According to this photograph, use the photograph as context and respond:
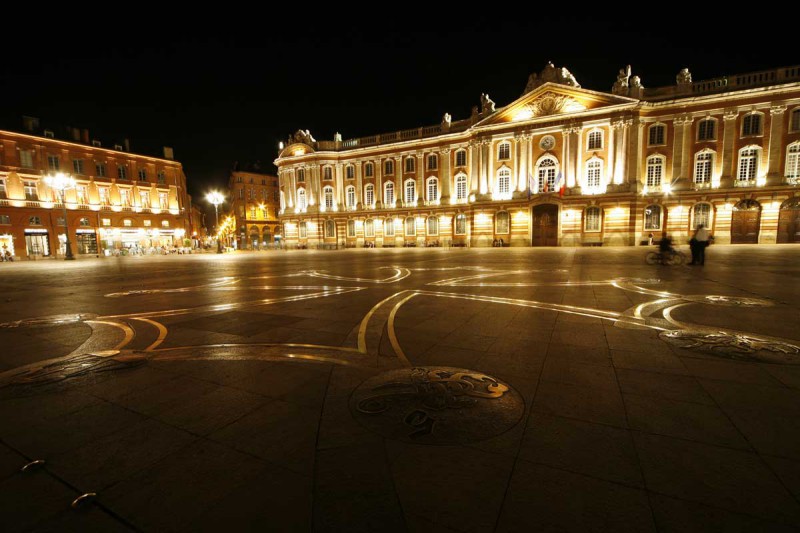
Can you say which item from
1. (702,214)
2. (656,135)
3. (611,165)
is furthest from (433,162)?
(702,214)

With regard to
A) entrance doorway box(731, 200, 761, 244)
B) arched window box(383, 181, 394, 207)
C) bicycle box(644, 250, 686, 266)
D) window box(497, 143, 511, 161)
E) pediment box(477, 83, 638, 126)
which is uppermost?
pediment box(477, 83, 638, 126)

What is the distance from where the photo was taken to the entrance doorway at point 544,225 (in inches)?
1558

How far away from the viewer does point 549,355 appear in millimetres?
4629

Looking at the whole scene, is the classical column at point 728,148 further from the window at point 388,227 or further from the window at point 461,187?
the window at point 388,227

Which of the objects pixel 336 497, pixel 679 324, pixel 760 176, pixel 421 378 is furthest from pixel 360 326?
pixel 760 176

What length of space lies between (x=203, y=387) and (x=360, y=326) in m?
2.78

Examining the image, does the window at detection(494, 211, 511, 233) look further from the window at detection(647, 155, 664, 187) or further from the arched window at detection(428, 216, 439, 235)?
the window at detection(647, 155, 664, 187)

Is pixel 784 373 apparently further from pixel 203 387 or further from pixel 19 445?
pixel 19 445

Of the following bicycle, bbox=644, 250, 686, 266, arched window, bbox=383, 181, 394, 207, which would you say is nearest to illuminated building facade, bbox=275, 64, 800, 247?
arched window, bbox=383, 181, 394, 207

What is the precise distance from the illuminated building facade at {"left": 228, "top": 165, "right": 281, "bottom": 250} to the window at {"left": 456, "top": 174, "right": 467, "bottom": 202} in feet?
140

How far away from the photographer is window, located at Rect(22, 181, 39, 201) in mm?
42531

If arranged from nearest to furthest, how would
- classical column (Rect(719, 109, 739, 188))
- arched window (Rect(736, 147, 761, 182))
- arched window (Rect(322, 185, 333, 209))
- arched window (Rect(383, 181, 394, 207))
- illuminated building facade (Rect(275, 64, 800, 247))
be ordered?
illuminated building facade (Rect(275, 64, 800, 247)) → arched window (Rect(736, 147, 761, 182)) → classical column (Rect(719, 109, 739, 188)) → arched window (Rect(383, 181, 394, 207)) → arched window (Rect(322, 185, 333, 209))

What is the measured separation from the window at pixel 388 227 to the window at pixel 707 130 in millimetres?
34004

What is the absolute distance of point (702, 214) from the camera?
35.3m
